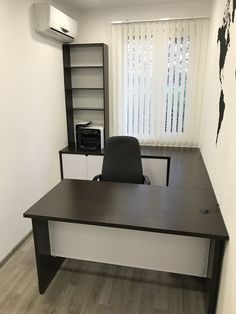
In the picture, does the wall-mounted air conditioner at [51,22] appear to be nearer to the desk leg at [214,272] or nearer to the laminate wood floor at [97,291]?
the laminate wood floor at [97,291]

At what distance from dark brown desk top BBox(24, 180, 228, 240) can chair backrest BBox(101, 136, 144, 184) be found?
0.41 metres

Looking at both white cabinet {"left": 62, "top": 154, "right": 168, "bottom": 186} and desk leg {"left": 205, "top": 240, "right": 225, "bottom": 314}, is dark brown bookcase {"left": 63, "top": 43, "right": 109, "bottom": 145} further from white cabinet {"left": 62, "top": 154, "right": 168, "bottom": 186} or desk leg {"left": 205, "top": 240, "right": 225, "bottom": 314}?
desk leg {"left": 205, "top": 240, "right": 225, "bottom": 314}

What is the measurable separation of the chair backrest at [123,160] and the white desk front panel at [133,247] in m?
0.86

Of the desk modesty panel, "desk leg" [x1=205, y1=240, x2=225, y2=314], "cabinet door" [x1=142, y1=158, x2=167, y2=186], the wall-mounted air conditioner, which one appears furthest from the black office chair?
the wall-mounted air conditioner

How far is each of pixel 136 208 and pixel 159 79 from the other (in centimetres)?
222

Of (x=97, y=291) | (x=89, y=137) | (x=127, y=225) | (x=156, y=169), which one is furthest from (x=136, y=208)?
(x=89, y=137)

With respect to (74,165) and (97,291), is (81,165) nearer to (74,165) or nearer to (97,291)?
(74,165)

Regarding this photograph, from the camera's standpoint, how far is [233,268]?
130cm

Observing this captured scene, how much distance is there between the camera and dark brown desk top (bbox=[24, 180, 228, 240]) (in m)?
1.58

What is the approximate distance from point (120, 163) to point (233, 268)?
1.54 meters

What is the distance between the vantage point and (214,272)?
159 cm

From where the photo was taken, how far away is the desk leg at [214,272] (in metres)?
1.56

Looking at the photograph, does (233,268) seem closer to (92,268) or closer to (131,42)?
(92,268)

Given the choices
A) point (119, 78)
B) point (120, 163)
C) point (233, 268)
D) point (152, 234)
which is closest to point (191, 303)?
point (152, 234)
